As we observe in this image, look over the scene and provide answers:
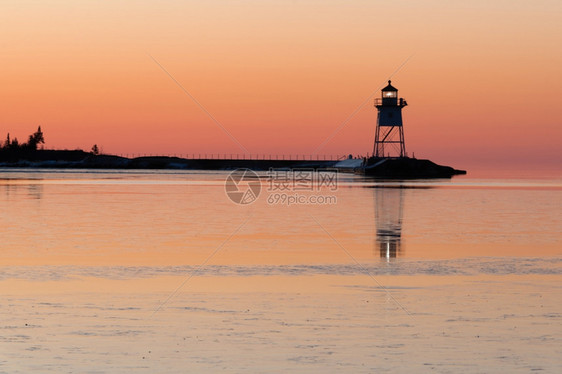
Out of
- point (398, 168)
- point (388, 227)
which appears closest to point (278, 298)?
point (388, 227)

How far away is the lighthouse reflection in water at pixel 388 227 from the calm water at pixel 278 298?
0.11 m

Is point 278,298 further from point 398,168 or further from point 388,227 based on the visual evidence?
point 398,168

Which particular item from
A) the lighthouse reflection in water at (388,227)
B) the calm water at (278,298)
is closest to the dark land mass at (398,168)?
the lighthouse reflection in water at (388,227)

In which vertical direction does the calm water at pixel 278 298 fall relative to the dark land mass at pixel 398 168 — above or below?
below

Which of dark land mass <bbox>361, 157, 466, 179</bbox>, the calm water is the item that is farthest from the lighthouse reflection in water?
dark land mass <bbox>361, 157, 466, 179</bbox>

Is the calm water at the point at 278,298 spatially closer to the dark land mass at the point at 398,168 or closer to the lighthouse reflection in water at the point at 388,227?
the lighthouse reflection in water at the point at 388,227

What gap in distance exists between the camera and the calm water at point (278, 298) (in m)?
9.58

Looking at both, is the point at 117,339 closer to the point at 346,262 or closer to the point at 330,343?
the point at 330,343

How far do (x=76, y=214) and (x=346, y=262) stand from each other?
1701 cm

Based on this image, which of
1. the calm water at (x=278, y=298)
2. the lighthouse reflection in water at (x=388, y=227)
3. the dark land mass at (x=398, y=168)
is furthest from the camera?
the dark land mass at (x=398, y=168)

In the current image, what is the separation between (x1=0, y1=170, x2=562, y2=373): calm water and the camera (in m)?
9.58

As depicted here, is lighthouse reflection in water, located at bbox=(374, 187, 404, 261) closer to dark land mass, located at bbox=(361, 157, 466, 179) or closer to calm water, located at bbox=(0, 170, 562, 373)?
calm water, located at bbox=(0, 170, 562, 373)

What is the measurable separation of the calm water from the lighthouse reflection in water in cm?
11

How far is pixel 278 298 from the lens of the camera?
13523 millimetres
